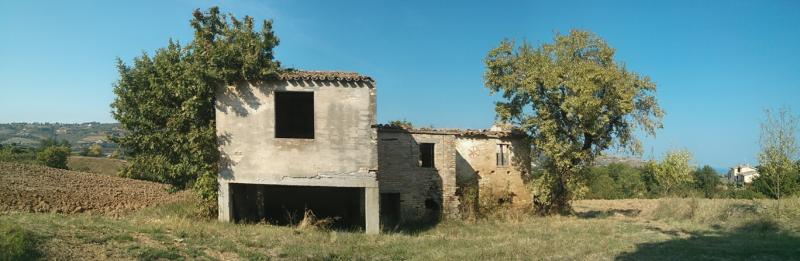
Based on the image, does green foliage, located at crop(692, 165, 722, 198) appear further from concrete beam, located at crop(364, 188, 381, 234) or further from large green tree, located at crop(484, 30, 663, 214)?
concrete beam, located at crop(364, 188, 381, 234)

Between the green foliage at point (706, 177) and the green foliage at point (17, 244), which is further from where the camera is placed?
the green foliage at point (706, 177)

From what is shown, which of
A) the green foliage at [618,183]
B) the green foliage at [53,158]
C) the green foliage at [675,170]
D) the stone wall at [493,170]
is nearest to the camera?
the stone wall at [493,170]

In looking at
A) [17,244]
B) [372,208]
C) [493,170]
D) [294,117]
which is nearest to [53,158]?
[294,117]

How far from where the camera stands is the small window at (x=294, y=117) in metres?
21.3

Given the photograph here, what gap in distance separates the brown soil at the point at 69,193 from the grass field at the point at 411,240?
12.8 feet

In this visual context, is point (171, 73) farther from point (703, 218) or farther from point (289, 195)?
point (703, 218)

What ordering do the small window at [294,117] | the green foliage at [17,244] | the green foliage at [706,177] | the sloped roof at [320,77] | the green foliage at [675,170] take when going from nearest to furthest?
1. the green foliage at [17,244]
2. the sloped roof at [320,77]
3. the small window at [294,117]
4. the green foliage at [675,170]
5. the green foliage at [706,177]

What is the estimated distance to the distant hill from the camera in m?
92.3

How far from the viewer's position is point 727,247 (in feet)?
45.9

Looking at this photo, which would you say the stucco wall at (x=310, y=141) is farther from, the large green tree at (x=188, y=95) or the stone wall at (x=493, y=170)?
the stone wall at (x=493, y=170)

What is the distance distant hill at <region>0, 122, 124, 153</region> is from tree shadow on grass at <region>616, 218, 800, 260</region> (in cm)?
8766

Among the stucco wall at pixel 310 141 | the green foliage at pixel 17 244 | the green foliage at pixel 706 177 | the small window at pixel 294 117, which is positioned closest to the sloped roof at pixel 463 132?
the small window at pixel 294 117

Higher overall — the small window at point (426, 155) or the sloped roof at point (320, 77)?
the sloped roof at point (320, 77)

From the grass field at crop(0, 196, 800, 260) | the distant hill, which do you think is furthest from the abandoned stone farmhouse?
the distant hill
